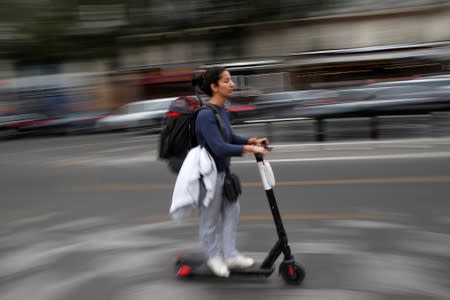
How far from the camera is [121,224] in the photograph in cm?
608

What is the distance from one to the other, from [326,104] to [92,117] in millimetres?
10660

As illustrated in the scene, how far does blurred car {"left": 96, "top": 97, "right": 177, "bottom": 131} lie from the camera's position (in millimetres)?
19547

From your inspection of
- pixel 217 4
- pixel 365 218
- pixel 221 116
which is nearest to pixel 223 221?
pixel 221 116

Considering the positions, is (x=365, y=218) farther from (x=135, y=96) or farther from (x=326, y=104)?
(x=135, y=96)

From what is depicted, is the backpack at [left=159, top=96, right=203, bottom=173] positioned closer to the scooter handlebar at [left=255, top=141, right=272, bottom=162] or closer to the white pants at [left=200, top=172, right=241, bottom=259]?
the white pants at [left=200, top=172, right=241, bottom=259]

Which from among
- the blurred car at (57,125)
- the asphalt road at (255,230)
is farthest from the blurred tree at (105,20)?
the asphalt road at (255,230)

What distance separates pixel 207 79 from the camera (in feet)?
12.8

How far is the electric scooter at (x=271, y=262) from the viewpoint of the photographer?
3.92 metres

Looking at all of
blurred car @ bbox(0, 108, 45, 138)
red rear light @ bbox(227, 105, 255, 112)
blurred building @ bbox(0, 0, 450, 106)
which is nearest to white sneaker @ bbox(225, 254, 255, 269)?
red rear light @ bbox(227, 105, 255, 112)

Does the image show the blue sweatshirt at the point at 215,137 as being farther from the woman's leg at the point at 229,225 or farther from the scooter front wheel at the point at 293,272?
the scooter front wheel at the point at 293,272

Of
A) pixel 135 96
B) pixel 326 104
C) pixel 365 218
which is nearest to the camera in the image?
pixel 365 218

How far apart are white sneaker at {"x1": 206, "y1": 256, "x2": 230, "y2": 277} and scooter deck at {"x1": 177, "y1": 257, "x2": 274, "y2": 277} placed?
0.06 meters

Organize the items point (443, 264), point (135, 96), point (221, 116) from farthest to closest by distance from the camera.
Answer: point (135, 96), point (443, 264), point (221, 116)

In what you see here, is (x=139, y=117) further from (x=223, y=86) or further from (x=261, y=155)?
(x=261, y=155)
